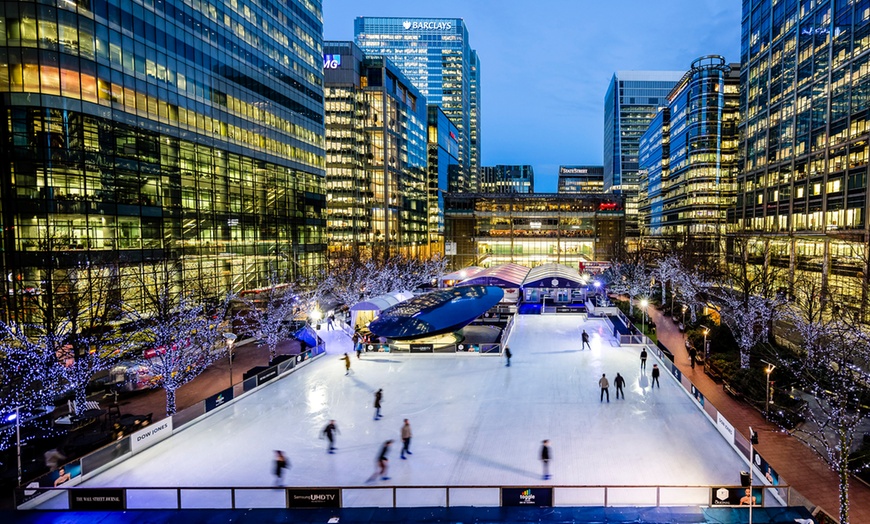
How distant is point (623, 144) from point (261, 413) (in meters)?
189

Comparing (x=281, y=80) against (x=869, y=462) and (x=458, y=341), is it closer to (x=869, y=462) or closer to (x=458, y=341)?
(x=458, y=341)

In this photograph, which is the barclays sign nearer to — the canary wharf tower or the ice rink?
the canary wharf tower

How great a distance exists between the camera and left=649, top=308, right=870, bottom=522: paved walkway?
12.9 metres

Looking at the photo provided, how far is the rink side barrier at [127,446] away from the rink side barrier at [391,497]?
1.09 feet

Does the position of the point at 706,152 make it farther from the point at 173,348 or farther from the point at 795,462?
the point at 173,348

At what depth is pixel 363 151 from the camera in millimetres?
97375

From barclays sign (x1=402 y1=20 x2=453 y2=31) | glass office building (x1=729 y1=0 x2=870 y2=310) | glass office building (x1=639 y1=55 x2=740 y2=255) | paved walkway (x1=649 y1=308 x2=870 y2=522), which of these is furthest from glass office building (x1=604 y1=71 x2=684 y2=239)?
paved walkway (x1=649 y1=308 x2=870 y2=522)

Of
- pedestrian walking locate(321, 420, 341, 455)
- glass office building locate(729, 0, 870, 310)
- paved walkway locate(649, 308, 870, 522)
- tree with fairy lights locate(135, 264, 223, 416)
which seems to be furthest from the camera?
glass office building locate(729, 0, 870, 310)

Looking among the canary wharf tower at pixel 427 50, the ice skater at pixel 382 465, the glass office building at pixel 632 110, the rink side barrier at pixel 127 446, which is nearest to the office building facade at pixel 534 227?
the glass office building at pixel 632 110

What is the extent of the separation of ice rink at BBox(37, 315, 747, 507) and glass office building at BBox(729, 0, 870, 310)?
1051 inches

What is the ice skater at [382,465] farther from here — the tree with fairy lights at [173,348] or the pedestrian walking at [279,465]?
the tree with fairy lights at [173,348]

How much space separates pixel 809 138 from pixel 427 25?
164124 mm

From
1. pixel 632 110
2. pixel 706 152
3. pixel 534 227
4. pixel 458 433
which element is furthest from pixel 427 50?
pixel 458 433

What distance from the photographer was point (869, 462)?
13930 mm
